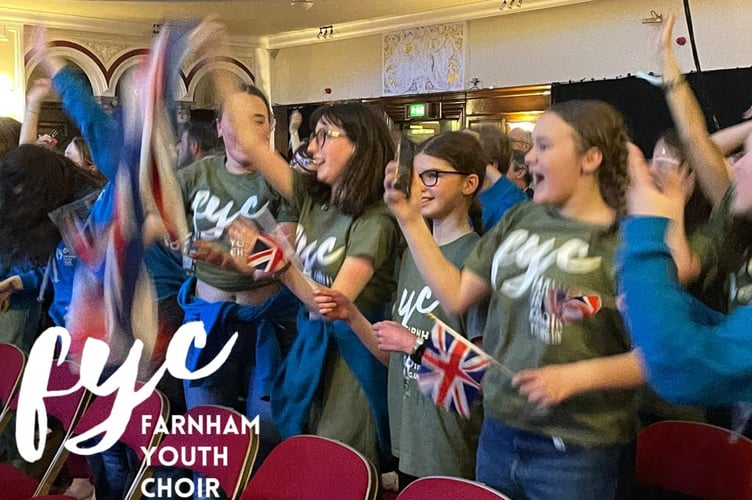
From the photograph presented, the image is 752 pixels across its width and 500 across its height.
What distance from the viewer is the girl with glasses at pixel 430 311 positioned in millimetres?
1388

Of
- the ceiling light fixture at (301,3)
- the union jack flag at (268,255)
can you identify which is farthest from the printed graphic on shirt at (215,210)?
the ceiling light fixture at (301,3)

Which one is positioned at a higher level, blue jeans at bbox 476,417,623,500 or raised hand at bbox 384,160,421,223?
raised hand at bbox 384,160,421,223

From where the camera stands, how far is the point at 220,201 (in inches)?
64.7

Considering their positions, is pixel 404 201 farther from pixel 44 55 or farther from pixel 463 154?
pixel 44 55

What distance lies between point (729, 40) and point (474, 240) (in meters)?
2.89

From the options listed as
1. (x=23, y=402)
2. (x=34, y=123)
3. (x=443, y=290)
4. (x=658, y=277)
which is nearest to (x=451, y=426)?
(x=443, y=290)

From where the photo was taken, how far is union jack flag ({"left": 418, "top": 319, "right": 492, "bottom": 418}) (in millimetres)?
1244

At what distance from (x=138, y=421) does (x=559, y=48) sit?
347 centimetres

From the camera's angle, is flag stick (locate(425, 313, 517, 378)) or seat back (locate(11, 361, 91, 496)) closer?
flag stick (locate(425, 313, 517, 378))

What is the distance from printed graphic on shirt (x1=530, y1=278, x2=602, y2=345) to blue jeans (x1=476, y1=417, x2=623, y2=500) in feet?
0.51

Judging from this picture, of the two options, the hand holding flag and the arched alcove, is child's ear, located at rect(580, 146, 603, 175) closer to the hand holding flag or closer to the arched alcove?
the hand holding flag

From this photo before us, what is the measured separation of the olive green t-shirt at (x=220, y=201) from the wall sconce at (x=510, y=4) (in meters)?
3.23

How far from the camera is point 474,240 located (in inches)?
55.9

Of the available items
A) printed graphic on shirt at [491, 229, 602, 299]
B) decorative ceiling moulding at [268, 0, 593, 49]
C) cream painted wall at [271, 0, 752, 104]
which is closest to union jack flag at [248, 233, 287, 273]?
printed graphic on shirt at [491, 229, 602, 299]
